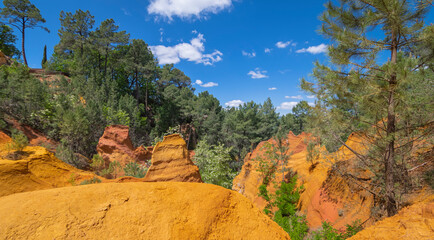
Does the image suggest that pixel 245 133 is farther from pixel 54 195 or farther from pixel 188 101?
pixel 54 195

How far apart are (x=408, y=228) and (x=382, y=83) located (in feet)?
14.3

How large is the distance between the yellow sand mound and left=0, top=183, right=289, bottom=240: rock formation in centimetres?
357

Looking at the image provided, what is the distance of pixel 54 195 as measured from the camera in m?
2.62

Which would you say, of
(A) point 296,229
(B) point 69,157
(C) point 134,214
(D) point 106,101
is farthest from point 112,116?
(C) point 134,214

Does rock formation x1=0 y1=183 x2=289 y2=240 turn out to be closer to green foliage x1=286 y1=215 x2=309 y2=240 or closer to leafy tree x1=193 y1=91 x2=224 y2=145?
green foliage x1=286 y1=215 x2=309 y2=240

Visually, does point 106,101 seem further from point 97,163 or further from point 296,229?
point 296,229

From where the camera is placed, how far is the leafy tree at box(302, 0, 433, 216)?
533cm

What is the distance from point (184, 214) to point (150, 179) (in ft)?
16.8

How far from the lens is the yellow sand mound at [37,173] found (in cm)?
506

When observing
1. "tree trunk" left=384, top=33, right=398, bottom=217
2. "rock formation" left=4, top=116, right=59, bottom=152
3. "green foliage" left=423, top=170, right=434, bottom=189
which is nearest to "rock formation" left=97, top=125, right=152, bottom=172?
"rock formation" left=4, top=116, right=59, bottom=152

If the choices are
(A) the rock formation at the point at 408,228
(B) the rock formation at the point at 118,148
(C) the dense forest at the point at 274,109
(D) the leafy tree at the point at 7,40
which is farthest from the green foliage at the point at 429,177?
(D) the leafy tree at the point at 7,40

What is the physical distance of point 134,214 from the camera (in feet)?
8.74

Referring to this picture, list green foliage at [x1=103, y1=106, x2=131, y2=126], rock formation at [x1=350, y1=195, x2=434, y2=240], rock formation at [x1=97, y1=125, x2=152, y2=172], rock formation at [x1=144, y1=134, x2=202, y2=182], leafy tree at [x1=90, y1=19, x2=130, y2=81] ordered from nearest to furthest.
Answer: rock formation at [x1=350, y1=195, x2=434, y2=240] < rock formation at [x1=144, y1=134, x2=202, y2=182] < rock formation at [x1=97, y1=125, x2=152, y2=172] < green foliage at [x1=103, y1=106, x2=131, y2=126] < leafy tree at [x1=90, y1=19, x2=130, y2=81]

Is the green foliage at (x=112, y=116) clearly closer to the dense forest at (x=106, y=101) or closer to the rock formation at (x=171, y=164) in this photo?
the dense forest at (x=106, y=101)
